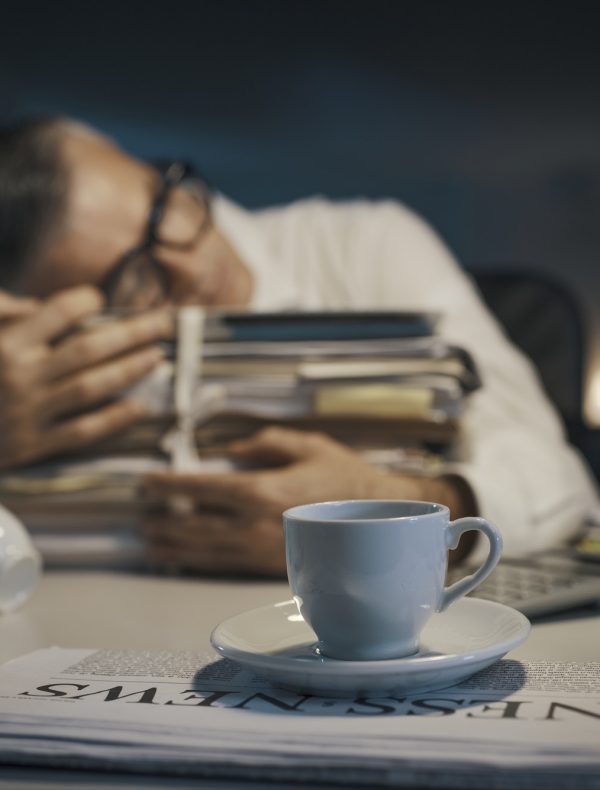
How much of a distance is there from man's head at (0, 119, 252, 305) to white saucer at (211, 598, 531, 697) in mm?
626

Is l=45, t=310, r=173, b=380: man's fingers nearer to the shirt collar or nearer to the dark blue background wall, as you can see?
the shirt collar

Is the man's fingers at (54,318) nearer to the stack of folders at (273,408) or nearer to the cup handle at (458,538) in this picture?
the stack of folders at (273,408)

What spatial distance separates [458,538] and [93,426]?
448 millimetres

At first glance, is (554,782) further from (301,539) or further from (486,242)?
(486,242)

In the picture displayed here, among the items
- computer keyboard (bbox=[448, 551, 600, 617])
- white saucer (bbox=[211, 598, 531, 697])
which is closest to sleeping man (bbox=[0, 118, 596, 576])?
computer keyboard (bbox=[448, 551, 600, 617])

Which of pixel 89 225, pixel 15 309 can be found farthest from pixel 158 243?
pixel 15 309

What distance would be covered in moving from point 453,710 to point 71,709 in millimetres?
151

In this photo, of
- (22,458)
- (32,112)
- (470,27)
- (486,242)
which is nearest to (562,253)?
(486,242)

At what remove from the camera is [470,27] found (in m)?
1.95

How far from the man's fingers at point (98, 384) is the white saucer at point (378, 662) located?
368 millimetres

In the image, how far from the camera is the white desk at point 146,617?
52cm

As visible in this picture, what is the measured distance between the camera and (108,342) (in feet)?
2.64

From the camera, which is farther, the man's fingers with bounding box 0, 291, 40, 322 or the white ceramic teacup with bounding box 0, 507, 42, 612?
the man's fingers with bounding box 0, 291, 40, 322

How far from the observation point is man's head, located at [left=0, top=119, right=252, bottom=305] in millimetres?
992
